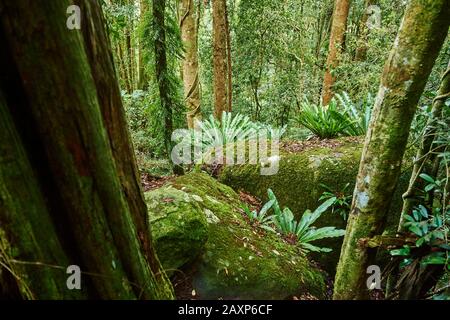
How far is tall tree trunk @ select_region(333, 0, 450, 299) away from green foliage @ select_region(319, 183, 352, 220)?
6.88ft

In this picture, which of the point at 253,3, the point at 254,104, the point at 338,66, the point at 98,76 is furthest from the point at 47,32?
the point at 254,104

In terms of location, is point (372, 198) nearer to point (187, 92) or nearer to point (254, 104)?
point (187, 92)

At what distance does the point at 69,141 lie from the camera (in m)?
1.27

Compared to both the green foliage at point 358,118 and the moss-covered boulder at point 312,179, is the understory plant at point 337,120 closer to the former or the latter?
the green foliage at point 358,118

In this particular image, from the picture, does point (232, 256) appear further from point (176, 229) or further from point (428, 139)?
point (428, 139)

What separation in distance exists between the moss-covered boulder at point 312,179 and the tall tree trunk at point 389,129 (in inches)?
92.0

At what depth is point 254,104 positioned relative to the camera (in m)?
12.6

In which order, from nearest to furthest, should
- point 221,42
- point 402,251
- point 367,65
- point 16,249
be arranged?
point 16,249
point 402,251
point 221,42
point 367,65

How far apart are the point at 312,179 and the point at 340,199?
1.57ft

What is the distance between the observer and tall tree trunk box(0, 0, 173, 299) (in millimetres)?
1177

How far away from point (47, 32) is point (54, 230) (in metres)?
0.72

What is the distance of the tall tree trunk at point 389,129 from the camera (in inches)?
84.2

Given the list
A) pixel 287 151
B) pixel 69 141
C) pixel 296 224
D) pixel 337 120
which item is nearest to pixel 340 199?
pixel 296 224

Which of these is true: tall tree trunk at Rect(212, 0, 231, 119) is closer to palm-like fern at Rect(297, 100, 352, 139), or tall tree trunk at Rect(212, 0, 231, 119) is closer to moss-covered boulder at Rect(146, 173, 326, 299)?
palm-like fern at Rect(297, 100, 352, 139)
